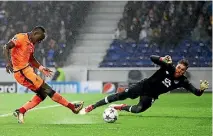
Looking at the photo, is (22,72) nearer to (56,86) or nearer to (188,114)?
(188,114)

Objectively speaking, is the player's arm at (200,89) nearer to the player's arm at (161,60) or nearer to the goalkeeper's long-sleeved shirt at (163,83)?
the goalkeeper's long-sleeved shirt at (163,83)

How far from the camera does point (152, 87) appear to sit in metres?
12.7

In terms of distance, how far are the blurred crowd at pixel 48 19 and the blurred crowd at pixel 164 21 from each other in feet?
8.32

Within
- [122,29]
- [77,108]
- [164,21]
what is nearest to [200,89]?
[77,108]

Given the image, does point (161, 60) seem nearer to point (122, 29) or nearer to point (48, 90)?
point (48, 90)

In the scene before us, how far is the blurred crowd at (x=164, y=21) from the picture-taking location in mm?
29422

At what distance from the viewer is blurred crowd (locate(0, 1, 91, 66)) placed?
99.4 ft

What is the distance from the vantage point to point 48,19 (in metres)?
31.0

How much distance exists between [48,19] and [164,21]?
5.92 metres

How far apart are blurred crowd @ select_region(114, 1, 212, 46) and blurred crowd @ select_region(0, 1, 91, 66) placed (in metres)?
2.54

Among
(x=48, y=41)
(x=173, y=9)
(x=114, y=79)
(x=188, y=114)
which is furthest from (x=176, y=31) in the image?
(x=188, y=114)

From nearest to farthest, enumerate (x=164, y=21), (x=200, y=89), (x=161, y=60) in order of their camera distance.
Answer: (x=161, y=60)
(x=200, y=89)
(x=164, y=21)

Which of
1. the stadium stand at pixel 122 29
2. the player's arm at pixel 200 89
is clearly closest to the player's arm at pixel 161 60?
the player's arm at pixel 200 89

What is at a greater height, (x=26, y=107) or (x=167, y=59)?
(x=167, y=59)
